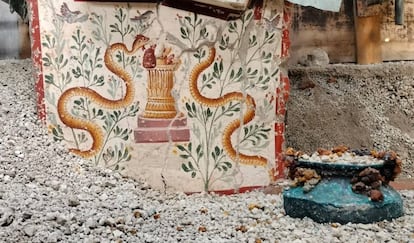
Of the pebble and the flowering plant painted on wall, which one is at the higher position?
the flowering plant painted on wall

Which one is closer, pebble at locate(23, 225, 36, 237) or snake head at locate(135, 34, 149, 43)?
pebble at locate(23, 225, 36, 237)

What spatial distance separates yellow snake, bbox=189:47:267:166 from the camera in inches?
78.5

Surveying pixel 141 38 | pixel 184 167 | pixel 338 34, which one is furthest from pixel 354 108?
pixel 141 38

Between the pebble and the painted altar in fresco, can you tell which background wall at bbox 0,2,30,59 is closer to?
the painted altar in fresco

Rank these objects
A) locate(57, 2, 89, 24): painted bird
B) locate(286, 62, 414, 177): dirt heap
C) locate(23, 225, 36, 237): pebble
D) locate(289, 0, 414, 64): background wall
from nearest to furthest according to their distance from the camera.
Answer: locate(23, 225, 36, 237): pebble, locate(57, 2, 89, 24): painted bird, locate(286, 62, 414, 177): dirt heap, locate(289, 0, 414, 64): background wall

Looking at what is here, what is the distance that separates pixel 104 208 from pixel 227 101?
652mm

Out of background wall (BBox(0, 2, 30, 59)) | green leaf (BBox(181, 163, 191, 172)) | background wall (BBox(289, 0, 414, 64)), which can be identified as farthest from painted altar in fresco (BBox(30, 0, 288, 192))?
background wall (BBox(0, 2, 30, 59))

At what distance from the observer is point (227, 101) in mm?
2018

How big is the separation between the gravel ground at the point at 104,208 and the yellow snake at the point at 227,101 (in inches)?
5.4

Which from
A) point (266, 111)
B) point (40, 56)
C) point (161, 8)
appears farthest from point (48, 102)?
point (266, 111)

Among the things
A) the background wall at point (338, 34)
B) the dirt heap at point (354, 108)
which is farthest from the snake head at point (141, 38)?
the background wall at point (338, 34)

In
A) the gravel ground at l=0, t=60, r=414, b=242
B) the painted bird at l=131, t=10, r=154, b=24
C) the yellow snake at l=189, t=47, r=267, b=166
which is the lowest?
the gravel ground at l=0, t=60, r=414, b=242

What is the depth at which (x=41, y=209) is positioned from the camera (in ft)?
4.95

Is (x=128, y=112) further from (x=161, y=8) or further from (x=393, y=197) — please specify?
(x=393, y=197)
